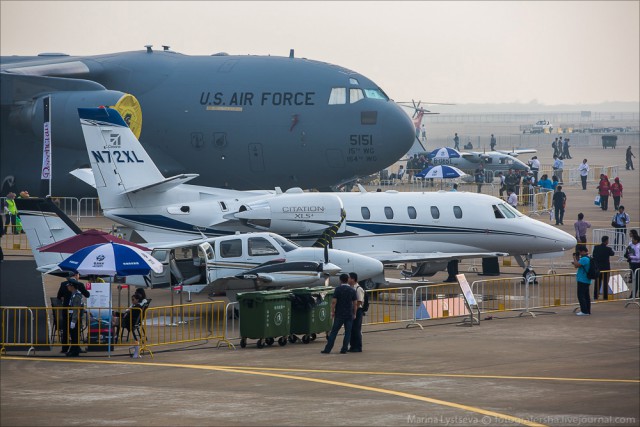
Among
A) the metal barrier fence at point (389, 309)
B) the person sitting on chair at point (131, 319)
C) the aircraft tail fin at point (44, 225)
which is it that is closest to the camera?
the person sitting on chair at point (131, 319)

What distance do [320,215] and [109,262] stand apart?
9452 mm

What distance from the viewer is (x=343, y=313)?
21688mm

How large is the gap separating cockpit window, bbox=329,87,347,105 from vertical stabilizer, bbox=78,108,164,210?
1424 cm

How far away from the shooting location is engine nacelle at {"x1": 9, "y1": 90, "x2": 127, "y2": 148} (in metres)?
45.0

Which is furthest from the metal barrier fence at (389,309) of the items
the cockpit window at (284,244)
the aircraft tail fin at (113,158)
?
the aircraft tail fin at (113,158)

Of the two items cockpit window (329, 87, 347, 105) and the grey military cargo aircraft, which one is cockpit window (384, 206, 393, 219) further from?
cockpit window (329, 87, 347, 105)

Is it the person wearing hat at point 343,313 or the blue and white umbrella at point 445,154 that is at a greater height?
the blue and white umbrella at point 445,154

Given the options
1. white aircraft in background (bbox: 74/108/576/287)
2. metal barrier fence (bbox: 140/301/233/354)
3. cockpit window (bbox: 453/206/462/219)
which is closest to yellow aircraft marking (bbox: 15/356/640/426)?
metal barrier fence (bbox: 140/301/233/354)

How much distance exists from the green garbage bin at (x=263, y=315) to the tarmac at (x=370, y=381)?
0.30 meters

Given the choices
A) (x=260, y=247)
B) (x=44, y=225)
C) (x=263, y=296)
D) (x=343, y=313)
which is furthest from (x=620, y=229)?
(x=263, y=296)

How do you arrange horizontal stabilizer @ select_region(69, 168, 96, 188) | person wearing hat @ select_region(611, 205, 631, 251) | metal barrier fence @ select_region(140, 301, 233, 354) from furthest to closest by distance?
1. person wearing hat @ select_region(611, 205, 631, 251)
2. horizontal stabilizer @ select_region(69, 168, 96, 188)
3. metal barrier fence @ select_region(140, 301, 233, 354)

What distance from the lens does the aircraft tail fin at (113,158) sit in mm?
31594

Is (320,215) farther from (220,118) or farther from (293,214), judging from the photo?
(220,118)

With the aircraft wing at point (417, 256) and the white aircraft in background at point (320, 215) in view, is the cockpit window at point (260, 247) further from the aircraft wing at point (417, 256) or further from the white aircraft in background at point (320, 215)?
the aircraft wing at point (417, 256)
